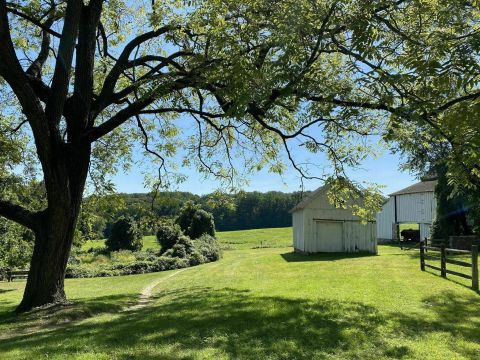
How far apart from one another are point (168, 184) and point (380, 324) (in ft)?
35.4

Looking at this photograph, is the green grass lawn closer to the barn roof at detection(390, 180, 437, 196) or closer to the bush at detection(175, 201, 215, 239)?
the bush at detection(175, 201, 215, 239)

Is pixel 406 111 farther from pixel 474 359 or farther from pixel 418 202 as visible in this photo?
pixel 418 202

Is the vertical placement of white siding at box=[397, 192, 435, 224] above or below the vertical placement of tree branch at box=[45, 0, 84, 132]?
below

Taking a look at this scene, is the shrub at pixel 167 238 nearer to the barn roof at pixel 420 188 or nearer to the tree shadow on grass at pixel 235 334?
the barn roof at pixel 420 188

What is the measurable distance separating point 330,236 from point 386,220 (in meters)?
24.0

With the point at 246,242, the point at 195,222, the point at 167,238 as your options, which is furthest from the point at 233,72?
the point at 246,242

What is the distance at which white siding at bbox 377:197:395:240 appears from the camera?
174ft

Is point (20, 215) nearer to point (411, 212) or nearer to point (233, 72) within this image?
point (233, 72)

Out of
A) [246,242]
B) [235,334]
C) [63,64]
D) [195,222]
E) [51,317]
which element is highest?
[63,64]

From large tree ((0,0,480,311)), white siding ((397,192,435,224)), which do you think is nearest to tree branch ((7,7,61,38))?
large tree ((0,0,480,311))

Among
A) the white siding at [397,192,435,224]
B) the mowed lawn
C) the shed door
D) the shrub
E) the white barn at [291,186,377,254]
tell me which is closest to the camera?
the mowed lawn

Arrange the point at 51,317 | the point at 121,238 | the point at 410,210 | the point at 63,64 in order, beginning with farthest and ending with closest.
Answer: the point at 121,238
the point at 410,210
the point at 63,64
the point at 51,317

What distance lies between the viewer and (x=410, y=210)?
49312mm

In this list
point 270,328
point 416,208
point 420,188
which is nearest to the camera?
point 270,328
